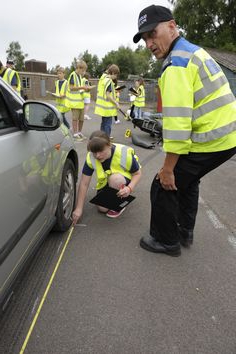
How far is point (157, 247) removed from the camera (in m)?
3.08

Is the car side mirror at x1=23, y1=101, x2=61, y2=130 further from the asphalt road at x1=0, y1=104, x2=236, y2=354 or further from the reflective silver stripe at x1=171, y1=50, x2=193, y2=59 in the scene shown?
the asphalt road at x1=0, y1=104, x2=236, y2=354

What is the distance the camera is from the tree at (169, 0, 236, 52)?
3459 cm

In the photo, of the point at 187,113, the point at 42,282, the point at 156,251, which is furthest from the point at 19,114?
the point at 156,251

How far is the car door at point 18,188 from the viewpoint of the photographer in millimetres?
1812

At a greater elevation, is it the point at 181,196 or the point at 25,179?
the point at 25,179

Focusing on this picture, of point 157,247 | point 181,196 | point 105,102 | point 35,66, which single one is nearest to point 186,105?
point 181,196

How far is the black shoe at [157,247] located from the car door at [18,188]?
1003mm

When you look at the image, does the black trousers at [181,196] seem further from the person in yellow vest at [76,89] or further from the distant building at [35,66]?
the distant building at [35,66]

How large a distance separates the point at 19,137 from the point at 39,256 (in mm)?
1264

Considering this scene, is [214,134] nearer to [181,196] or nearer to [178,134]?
[178,134]

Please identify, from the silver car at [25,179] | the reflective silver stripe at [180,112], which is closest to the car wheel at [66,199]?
the silver car at [25,179]

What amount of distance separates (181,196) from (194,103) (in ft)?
3.34

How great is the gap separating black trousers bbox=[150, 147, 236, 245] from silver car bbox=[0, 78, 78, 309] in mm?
874

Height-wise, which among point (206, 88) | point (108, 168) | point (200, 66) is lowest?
point (108, 168)
